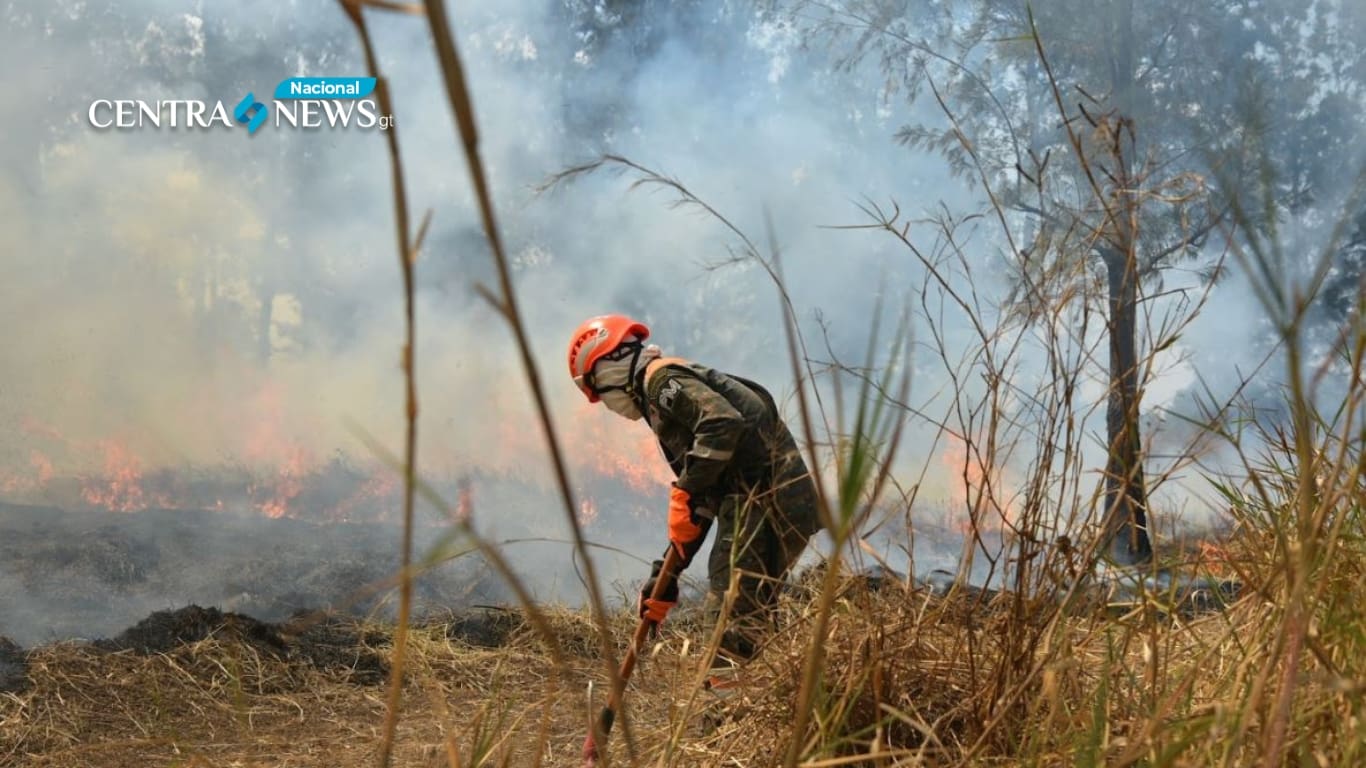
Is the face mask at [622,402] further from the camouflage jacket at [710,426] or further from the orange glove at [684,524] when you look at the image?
the orange glove at [684,524]

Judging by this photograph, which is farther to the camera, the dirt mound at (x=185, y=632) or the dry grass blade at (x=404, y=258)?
the dirt mound at (x=185, y=632)

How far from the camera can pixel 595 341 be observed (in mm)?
4504

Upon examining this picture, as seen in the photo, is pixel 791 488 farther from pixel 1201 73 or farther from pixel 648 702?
pixel 1201 73

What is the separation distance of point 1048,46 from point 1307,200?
3365mm

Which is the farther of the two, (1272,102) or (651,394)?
(1272,102)

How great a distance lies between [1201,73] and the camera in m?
12.8

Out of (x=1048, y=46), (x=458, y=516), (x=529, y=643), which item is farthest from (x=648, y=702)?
(x=1048, y=46)

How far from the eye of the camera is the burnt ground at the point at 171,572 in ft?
21.8

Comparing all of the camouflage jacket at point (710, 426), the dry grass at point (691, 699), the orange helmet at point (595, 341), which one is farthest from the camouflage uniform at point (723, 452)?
the dry grass at point (691, 699)

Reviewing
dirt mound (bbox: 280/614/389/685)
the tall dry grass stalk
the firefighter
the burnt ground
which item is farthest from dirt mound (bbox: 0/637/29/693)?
the tall dry grass stalk

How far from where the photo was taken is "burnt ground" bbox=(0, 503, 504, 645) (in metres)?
6.63

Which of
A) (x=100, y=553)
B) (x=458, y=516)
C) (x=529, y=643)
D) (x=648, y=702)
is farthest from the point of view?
(x=100, y=553)

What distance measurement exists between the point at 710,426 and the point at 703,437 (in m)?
0.05

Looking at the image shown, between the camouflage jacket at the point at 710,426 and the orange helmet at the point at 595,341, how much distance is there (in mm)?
257
